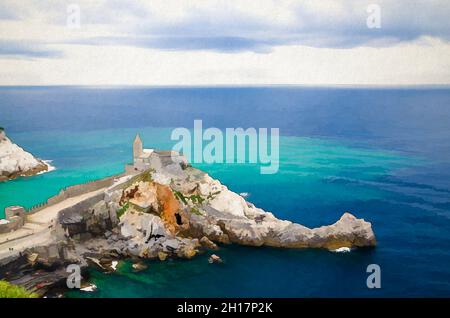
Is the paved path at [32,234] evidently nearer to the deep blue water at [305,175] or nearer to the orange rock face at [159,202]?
the orange rock face at [159,202]

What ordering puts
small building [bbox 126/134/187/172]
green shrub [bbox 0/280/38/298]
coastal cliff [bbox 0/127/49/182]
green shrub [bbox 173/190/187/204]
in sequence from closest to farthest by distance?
green shrub [bbox 0/280/38/298], green shrub [bbox 173/190/187/204], small building [bbox 126/134/187/172], coastal cliff [bbox 0/127/49/182]

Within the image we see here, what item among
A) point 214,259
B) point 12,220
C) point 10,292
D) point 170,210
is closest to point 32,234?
point 12,220

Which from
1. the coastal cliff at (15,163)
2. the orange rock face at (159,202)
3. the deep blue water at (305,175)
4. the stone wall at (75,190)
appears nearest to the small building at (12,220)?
the stone wall at (75,190)

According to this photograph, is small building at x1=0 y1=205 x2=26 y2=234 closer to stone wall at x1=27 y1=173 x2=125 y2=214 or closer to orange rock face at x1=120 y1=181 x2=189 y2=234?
stone wall at x1=27 y1=173 x2=125 y2=214

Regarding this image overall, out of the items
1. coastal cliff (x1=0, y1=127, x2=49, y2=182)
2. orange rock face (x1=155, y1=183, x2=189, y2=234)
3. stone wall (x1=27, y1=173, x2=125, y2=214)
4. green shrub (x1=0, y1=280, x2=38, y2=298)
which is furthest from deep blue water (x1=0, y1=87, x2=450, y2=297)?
stone wall (x1=27, y1=173, x2=125, y2=214)

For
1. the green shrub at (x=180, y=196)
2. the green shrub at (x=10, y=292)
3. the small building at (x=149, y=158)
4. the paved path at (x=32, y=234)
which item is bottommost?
the green shrub at (x=10, y=292)

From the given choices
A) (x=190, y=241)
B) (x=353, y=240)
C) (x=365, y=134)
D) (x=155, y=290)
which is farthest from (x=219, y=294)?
(x=365, y=134)

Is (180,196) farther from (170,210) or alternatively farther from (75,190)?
(75,190)
